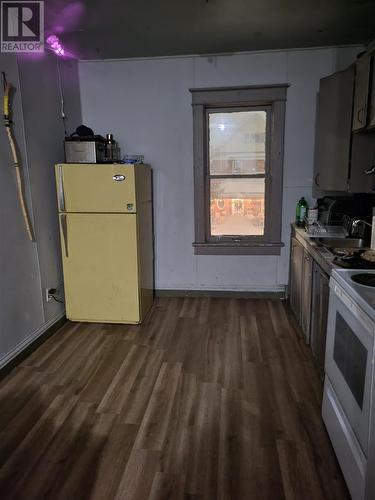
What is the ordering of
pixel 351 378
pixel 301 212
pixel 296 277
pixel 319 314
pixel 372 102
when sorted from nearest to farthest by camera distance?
1. pixel 351 378
2. pixel 372 102
3. pixel 319 314
4. pixel 296 277
5. pixel 301 212

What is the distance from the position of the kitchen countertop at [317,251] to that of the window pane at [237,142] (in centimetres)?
100

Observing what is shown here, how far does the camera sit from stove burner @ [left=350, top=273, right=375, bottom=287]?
63.8 inches

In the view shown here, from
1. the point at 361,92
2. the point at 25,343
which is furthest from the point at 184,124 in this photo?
the point at 25,343

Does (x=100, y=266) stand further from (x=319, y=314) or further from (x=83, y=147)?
(x=319, y=314)

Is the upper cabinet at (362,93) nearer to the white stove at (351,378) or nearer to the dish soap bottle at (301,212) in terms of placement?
the dish soap bottle at (301,212)

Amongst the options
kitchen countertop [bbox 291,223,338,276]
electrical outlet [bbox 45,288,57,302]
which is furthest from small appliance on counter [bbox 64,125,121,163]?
kitchen countertop [bbox 291,223,338,276]

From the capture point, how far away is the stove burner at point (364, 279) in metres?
1.62

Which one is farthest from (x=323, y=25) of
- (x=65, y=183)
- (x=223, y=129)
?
(x=65, y=183)

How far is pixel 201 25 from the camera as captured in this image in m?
2.75

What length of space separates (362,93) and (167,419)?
8.28ft

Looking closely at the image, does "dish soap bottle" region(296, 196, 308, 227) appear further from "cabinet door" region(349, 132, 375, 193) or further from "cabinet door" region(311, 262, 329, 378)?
"cabinet door" region(311, 262, 329, 378)

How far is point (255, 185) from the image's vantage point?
12.2ft

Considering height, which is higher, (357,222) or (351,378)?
(357,222)

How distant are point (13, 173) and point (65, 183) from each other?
0.53m
